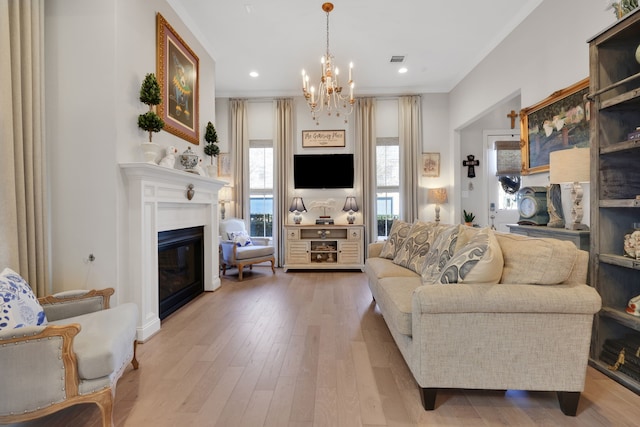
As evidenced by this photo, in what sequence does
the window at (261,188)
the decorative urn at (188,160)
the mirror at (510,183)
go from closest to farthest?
1. the decorative urn at (188,160)
2. the mirror at (510,183)
3. the window at (261,188)

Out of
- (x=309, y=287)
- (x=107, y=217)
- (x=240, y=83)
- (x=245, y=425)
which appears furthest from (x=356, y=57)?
(x=245, y=425)

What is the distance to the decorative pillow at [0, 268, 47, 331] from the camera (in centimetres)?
147

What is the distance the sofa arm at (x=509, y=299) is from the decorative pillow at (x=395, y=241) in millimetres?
1812

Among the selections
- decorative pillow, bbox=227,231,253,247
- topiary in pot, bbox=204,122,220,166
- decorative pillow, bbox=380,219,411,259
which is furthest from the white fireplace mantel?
decorative pillow, bbox=380,219,411,259

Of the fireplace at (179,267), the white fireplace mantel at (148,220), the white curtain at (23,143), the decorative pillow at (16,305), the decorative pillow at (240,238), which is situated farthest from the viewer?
the decorative pillow at (240,238)

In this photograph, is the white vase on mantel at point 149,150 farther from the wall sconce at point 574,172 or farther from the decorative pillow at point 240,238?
the wall sconce at point 574,172

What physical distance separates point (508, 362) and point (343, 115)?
16.3ft

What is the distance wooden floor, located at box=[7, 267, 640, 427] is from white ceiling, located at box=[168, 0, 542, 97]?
3.40 meters

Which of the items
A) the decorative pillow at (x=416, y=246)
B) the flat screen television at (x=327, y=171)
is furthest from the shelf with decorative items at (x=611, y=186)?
the flat screen television at (x=327, y=171)

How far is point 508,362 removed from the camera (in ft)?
5.30

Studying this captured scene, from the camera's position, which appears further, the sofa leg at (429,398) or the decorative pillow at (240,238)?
the decorative pillow at (240,238)

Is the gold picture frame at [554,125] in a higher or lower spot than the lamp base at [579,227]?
higher

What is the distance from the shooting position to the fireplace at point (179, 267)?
121 inches

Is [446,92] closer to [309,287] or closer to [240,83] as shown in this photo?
[240,83]
